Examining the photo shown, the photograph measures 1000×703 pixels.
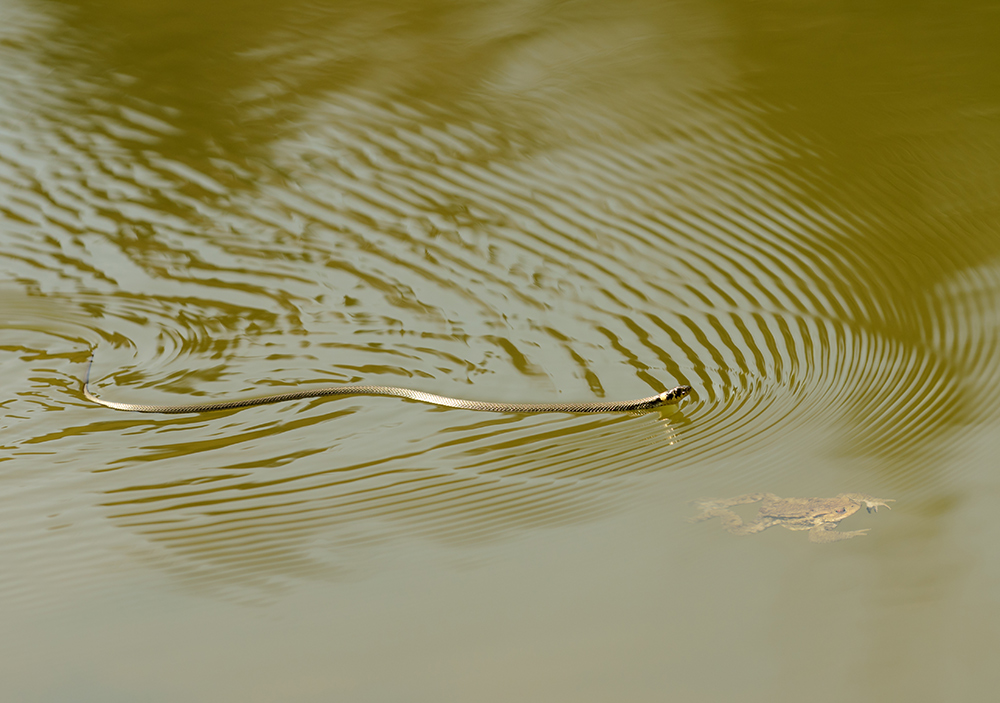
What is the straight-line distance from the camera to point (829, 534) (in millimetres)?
3109

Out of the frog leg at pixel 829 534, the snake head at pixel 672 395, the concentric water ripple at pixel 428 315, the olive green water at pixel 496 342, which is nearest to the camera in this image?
the olive green water at pixel 496 342

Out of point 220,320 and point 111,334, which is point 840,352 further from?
point 111,334

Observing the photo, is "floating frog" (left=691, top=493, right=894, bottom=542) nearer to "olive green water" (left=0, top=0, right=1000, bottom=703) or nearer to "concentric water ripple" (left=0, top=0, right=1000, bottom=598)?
"olive green water" (left=0, top=0, right=1000, bottom=703)

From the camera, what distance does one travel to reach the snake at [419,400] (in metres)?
4.06

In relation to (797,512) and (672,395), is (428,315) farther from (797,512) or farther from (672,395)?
(797,512)

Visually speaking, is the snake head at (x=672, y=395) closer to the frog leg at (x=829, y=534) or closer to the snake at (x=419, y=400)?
the snake at (x=419, y=400)

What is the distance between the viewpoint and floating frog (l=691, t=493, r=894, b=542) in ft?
10.3

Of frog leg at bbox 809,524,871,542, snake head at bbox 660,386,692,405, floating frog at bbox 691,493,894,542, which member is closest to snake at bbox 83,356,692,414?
snake head at bbox 660,386,692,405

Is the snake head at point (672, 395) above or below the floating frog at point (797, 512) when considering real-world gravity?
above

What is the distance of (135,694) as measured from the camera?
267cm

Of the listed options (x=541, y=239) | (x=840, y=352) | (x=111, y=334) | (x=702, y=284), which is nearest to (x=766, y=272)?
(x=702, y=284)

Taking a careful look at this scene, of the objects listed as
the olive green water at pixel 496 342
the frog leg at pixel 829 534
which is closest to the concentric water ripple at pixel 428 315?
the olive green water at pixel 496 342

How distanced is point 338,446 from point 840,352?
222cm

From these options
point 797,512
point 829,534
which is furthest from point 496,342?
point 829,534
